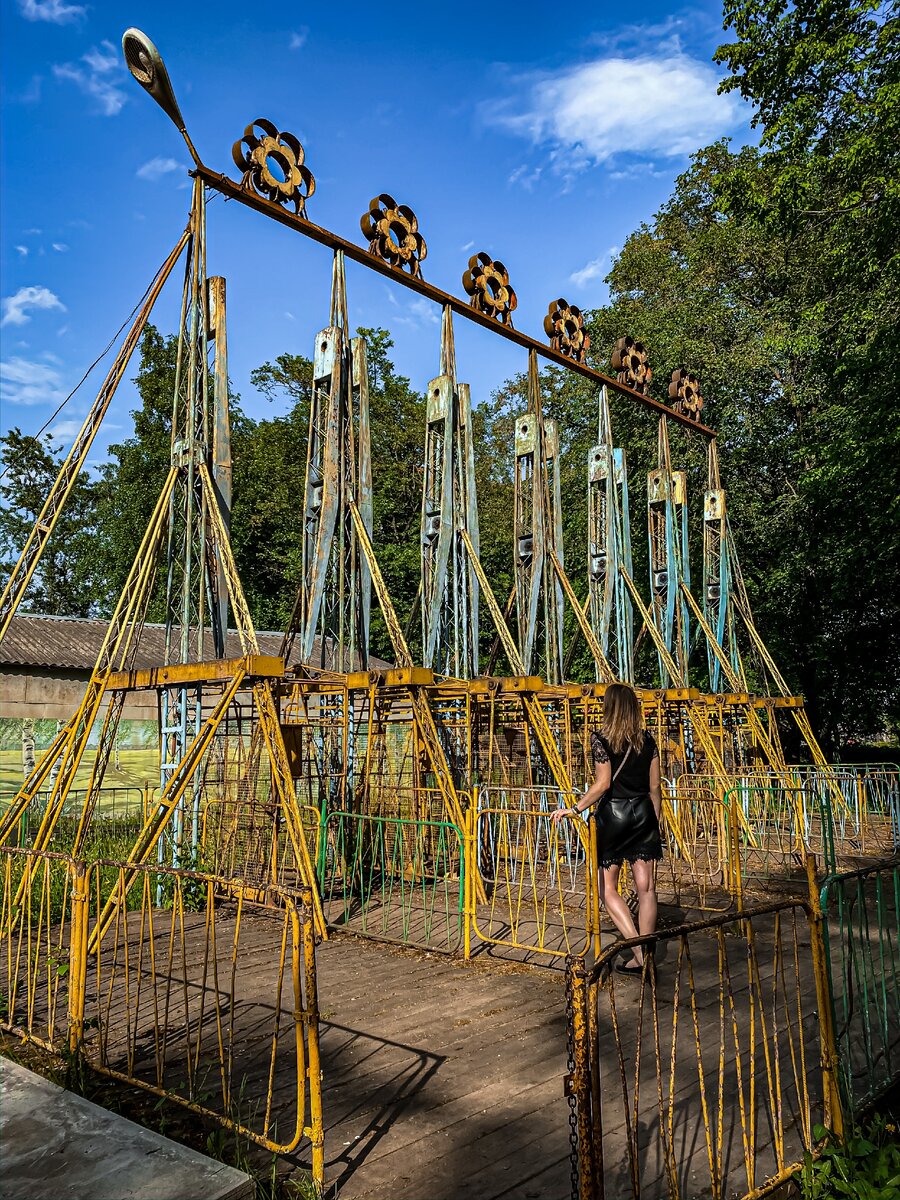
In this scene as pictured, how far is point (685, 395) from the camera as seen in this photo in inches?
822

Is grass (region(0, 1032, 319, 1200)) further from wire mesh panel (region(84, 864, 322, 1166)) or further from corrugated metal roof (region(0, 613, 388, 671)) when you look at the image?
corrugated metal roof (region(0, 613, 388, 671))

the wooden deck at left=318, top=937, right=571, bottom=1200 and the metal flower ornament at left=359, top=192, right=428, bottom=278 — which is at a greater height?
the metal flower ornament at left=359, top=192, right=428, bottom=278

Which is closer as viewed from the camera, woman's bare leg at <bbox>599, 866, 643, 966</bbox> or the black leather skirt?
woman's bare leg at <bbox>599, 866, 643, 966</bbox>

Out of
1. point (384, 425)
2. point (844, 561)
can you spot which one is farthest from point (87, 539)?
point (844, 561)

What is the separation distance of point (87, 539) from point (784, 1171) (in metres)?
43.5

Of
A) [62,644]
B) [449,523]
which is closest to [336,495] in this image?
[449,523]

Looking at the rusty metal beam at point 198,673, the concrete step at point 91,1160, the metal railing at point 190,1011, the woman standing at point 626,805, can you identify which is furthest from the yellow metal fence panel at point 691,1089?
the rusty metal beam at point 198,673

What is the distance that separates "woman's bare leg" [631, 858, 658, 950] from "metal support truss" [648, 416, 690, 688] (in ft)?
39.1

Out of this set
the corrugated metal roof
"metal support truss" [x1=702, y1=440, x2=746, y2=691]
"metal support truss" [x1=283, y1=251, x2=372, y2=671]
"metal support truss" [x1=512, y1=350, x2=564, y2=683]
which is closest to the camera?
"metal support truss" [x1=283, y1=251, x2=372, y2=671]

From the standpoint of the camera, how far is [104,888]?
9.66 meters

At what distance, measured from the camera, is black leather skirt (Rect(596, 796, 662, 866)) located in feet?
21.4

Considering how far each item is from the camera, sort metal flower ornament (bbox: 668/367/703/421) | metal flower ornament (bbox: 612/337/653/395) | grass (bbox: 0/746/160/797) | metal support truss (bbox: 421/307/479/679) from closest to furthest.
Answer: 1. metal support truss (bbox: 421/307/479/679)
2. grass (bbox: 0/746/160/797)
3. metal flower ornament (bbox: 612/337/653/395)
4. metal flower ornament (bbox: 668/367/703/421)

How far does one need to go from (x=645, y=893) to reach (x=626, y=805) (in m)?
0.65

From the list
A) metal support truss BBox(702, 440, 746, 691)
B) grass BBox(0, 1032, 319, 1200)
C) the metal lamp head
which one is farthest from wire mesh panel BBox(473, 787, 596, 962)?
metal support truss BBox(702, 440, 746, 691)
